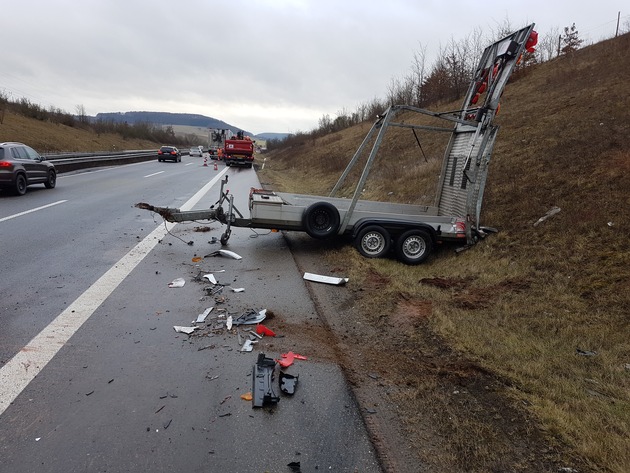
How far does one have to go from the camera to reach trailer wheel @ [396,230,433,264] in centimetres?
762

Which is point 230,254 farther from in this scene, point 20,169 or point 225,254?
point 20,169

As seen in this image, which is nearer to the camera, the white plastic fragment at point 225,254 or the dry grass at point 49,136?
the white plastic fragment at point 225,254

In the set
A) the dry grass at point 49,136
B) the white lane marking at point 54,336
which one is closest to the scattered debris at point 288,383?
the white lane marking at point 54,336

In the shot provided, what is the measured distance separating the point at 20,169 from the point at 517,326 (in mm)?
15260

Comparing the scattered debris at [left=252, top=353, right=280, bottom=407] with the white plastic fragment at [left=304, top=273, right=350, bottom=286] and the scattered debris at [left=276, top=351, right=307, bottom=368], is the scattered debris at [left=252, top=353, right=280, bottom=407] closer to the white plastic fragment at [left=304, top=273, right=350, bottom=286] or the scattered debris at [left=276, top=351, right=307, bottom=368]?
the scattered debris at [left=276, top=351, right=307, bottom=368]

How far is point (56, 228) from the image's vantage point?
8.98 meters

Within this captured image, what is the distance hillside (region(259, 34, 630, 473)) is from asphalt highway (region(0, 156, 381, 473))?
1.51 ft

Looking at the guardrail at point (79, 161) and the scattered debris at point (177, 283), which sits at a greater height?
the guardrail at point (79, 161)

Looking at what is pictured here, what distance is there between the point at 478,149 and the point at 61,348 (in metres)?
6.91

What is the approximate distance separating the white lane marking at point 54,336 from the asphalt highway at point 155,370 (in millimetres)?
17

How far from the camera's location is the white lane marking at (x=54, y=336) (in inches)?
134

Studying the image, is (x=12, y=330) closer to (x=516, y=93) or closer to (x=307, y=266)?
(x=307, y=266)

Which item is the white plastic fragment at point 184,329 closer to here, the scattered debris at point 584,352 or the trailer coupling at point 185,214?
the trailer coupling at point 185,214

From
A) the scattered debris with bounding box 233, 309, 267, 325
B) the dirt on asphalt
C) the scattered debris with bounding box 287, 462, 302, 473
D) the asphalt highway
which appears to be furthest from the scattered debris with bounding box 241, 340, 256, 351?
the scattered debris with bounding box 287, 462, 302, 473
